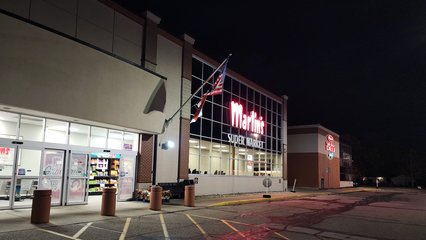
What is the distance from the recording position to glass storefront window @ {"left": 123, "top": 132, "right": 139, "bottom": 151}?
792 inches

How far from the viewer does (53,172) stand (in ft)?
52.9

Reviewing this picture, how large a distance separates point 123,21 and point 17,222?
39.6ft

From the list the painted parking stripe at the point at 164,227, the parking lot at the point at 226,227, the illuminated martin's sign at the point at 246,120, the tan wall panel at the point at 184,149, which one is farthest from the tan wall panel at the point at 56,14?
the illuminated martin's sign at the point at 246,120

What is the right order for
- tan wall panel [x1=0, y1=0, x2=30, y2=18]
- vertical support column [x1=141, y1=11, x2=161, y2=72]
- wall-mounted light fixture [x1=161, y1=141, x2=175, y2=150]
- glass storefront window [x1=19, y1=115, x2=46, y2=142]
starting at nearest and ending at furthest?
tan wall panel [x1=0, y1=0, x2=30, y2=18]
glass storefront window [x1=19, y1=115, x2=46, y2=142]
vertical support column [x1=141, y1=11, x2=161, y2=72]
wall-mounted light fixture [x1=161, y1=141, x2=175, y2=150]

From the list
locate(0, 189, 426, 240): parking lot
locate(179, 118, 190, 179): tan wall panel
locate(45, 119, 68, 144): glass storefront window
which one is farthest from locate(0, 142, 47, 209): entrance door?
locate(179, 118, 190, 179): tan wall panel

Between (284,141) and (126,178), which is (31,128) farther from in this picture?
(284,141)

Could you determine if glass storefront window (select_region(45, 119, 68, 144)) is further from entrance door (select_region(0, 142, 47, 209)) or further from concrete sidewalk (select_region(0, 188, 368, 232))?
concrete sidewalk (select_region(0, 188, 368, 232))

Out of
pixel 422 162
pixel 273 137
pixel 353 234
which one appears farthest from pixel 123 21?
pixel 422 162

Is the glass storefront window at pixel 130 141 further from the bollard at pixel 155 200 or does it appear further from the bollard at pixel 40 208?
the bollard at pixel 40 208

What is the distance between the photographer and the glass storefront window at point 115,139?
19203 millimetres

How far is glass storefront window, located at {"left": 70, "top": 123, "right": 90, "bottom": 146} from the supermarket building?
49mm

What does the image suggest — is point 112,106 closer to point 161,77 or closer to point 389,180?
point 161,77

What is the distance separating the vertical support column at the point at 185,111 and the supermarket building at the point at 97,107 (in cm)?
7

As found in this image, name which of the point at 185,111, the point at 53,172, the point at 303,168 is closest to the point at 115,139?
the point at 53,172
